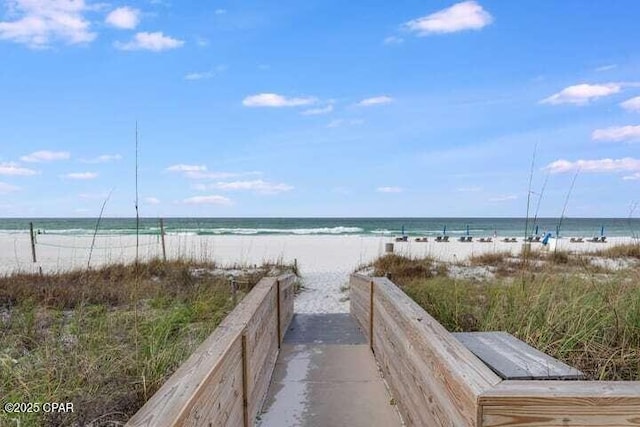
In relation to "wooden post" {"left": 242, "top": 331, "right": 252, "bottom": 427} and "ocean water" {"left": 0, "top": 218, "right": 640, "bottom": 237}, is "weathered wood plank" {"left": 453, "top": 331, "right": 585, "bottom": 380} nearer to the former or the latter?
"wooden post" {"left": 242, "top": 331, "right": 252, "bottom": 427}

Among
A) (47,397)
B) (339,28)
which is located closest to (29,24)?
(339,28)

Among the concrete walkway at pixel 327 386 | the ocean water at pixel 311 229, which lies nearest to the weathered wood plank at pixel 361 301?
the concrete walkway at pixel 327 386

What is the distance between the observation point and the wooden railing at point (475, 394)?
60.4 inches

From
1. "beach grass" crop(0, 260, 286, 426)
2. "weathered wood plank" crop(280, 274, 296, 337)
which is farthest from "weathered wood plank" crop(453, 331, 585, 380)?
"weathered wood plank" crop(280, 274, 296, 337)

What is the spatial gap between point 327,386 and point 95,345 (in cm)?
188

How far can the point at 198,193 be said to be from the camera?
32.4 metres

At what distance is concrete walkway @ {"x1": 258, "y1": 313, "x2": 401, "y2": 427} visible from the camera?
3.04 meters

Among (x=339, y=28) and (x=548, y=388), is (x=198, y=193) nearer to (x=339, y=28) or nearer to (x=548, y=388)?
(x=339, y=28)

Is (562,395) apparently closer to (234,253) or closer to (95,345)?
(95,345)

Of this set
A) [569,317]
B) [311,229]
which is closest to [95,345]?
[569,317]

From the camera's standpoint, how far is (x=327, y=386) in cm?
360

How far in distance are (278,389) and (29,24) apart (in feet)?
25.8

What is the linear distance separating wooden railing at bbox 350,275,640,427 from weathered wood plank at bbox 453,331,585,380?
339 millimetres

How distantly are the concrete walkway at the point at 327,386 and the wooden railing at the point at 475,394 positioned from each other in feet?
1.04
